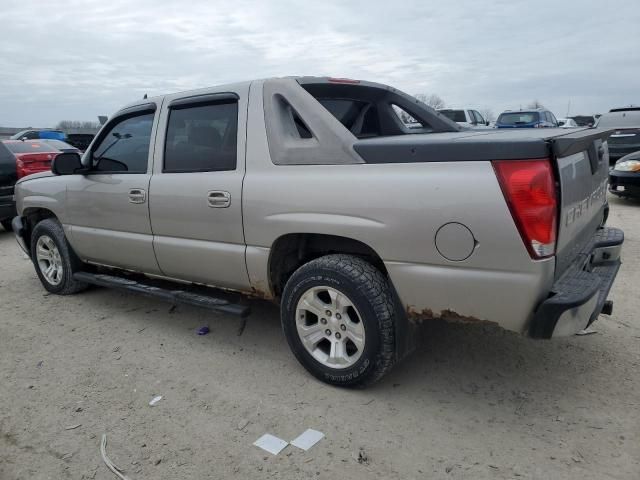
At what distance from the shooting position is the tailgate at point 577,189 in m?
2.46

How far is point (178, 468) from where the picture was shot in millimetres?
2471

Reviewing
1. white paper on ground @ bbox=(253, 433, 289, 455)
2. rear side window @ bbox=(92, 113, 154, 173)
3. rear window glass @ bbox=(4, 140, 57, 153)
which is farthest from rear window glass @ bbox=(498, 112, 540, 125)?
white paper on ground @ bbox=(253, 433, 289, 455)

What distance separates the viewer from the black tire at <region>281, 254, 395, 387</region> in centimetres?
281

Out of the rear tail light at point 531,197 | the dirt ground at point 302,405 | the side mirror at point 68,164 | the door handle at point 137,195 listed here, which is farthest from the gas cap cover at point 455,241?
the side mirror at point 68,164

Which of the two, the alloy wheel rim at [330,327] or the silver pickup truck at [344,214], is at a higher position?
the silver pickup truck at [344,214]

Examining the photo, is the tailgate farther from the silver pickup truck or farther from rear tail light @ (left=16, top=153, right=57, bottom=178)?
rear tail light @ (left=16, top=153, right=57, bottom=178)

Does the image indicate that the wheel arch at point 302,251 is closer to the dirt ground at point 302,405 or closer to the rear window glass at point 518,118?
the dirt ground at point 302,405

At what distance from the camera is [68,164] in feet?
14.3

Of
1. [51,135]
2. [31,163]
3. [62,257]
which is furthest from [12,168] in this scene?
[51,135]

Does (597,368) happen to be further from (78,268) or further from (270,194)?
(78,268)

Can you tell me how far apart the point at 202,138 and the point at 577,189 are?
2.47 meters

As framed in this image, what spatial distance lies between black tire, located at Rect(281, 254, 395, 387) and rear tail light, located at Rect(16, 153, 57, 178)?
7.47 meters

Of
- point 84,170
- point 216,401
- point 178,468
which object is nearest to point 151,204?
point 84,170

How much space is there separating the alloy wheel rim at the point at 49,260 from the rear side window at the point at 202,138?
2.04m
